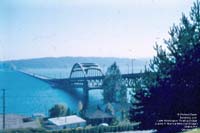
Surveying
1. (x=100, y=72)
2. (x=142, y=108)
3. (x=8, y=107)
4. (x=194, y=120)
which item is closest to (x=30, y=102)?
(x=8, y=107)

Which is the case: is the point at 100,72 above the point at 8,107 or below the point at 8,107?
above

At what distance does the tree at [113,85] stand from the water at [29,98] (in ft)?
9.41

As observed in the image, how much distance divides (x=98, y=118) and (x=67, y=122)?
7.47 feet

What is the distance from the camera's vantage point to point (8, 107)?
2792 centimetres

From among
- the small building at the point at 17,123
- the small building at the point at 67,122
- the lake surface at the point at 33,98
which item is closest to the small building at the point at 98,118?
the small building at the point at 67,122

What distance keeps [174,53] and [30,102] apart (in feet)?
78.2

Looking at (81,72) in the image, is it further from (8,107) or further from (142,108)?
(142,108)

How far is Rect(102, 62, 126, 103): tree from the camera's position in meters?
26.4

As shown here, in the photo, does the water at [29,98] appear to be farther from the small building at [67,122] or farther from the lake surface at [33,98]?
the small building at [67,122]

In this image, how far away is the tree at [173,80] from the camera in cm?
834

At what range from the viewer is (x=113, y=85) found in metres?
27.4

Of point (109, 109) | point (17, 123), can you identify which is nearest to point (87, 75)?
point (109, 109)

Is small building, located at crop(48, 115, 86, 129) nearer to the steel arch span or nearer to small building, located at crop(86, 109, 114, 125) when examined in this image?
small building, located at crop(86, 109, 114, 125)

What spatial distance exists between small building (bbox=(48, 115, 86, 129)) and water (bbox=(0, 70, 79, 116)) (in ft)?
14.7
